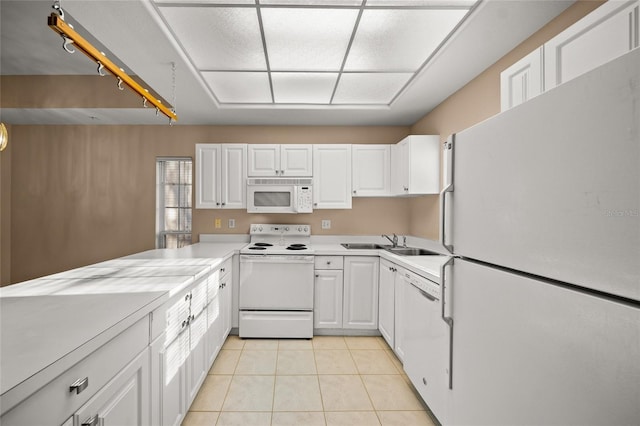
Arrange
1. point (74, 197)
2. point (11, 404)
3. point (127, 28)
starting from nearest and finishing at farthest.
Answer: point (11, 404), point (127, 28), point (74, 197)

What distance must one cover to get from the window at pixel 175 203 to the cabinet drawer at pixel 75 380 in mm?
2862

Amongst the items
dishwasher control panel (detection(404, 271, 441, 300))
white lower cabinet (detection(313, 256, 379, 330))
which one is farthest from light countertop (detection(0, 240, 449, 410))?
white lower cabinet (detection(313, 256, 379, 330))

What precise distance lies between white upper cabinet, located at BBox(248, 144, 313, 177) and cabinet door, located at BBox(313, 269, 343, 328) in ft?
4.04

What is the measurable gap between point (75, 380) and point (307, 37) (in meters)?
2.18

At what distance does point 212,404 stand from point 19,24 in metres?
3.15

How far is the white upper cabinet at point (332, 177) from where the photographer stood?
11.5ft

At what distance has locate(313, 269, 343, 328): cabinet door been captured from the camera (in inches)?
123

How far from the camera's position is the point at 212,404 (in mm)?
2004

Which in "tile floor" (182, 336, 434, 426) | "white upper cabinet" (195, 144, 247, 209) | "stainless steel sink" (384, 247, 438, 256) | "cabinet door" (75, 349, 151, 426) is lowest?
"tile floor" (182, 336, 434, 426)

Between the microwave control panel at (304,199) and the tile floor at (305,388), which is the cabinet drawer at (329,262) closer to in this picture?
the microwave control panel at (304,199)

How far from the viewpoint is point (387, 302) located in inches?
113

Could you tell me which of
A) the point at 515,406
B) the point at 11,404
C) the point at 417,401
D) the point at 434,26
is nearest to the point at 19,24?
the point at 11,404

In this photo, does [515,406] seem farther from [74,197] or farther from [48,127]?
[48,127]

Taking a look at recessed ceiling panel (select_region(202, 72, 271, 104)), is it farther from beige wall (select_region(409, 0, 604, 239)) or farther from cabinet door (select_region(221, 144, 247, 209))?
beige wall (select_region(409, 0, 604, 239))
